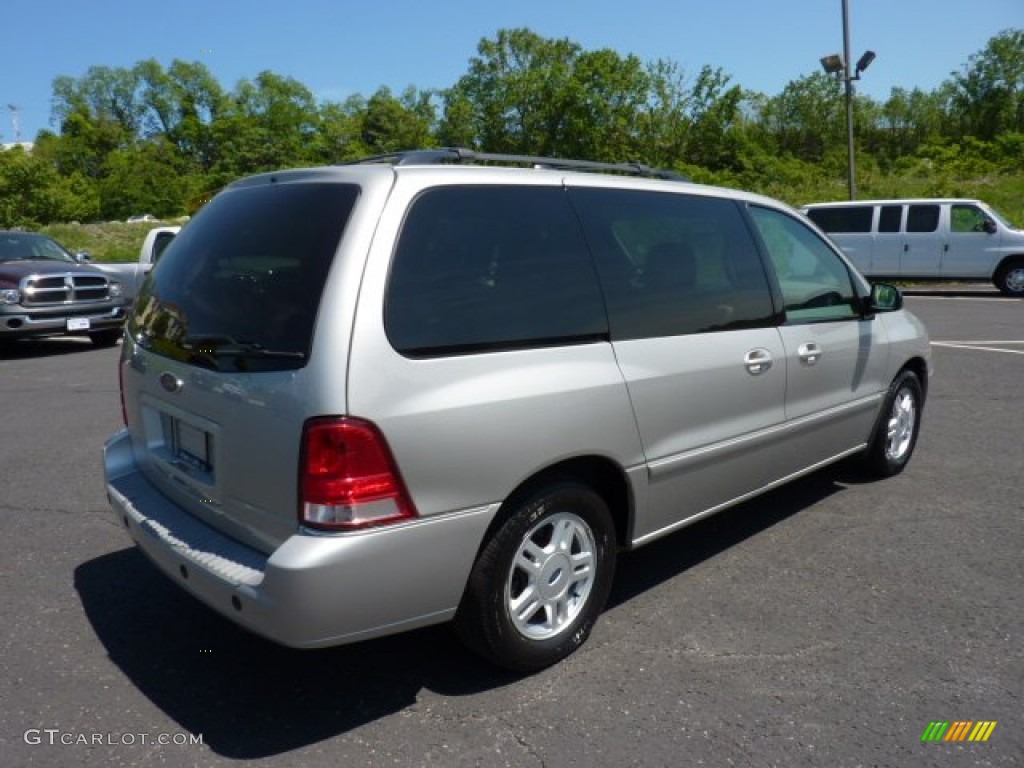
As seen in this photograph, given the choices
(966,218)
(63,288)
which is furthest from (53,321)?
(966,218)

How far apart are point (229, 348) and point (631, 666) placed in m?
1.77

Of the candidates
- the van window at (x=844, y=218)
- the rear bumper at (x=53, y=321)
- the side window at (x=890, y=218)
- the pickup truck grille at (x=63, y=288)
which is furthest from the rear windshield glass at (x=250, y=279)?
the side window at (x=890, y=218)

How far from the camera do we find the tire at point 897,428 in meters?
4.82

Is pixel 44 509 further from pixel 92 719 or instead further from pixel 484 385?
pixel 484 385

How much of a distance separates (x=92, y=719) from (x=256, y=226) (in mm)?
1700

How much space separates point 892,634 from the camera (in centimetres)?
313

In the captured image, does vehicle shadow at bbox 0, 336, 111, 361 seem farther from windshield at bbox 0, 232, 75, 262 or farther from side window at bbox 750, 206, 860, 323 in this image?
side window at bbox 750, 206, 860, 323

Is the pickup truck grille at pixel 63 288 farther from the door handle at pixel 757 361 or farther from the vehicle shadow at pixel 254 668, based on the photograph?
the door handle at pixel 757 361

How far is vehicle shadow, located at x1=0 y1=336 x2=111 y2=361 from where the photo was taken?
451 inches

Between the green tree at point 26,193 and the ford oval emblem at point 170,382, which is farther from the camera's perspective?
the green tree at point 26,193

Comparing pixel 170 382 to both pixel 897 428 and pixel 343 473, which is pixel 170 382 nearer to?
pixel 343 473

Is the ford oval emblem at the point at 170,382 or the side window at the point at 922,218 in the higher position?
the side window at the point at 922,218

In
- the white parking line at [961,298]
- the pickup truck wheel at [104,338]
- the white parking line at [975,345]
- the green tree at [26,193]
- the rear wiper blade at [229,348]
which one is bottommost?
the pickup truck wheel at [104,338]

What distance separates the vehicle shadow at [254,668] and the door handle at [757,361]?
→ 0.98 meters
